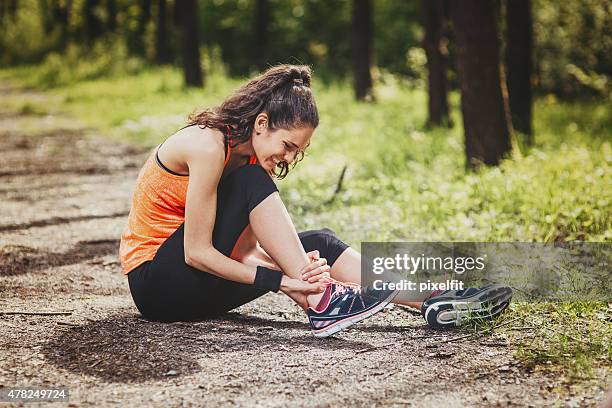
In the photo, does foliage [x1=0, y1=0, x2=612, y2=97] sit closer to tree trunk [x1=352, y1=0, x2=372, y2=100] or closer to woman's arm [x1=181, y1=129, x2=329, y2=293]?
tree trunk [x1=352, y1=0, x2=372, y2=100]

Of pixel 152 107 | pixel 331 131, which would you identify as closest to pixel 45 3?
pixel 152 107

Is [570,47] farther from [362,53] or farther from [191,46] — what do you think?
[191,46]

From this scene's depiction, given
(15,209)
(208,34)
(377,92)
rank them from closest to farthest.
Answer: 1. (15,209)
2. (377,92)
3. (208,34)

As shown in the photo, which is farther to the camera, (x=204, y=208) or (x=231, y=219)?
(x=231, y=219)

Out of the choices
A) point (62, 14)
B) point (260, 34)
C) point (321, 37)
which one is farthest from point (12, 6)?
point (260, 34)

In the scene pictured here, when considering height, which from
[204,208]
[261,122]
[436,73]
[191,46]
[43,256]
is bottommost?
[43,256]

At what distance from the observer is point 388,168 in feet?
23.5

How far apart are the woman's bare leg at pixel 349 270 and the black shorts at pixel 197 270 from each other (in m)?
0.44

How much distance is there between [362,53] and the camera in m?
13.6

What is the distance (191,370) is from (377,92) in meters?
11.2

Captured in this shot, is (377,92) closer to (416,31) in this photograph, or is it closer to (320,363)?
(416,31)

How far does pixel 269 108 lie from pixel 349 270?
0.88m

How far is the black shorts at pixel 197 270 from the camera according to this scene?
336cm

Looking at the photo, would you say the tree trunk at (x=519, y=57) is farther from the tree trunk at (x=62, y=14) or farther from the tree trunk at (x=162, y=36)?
the tree trunk at (x=62, y=14)
